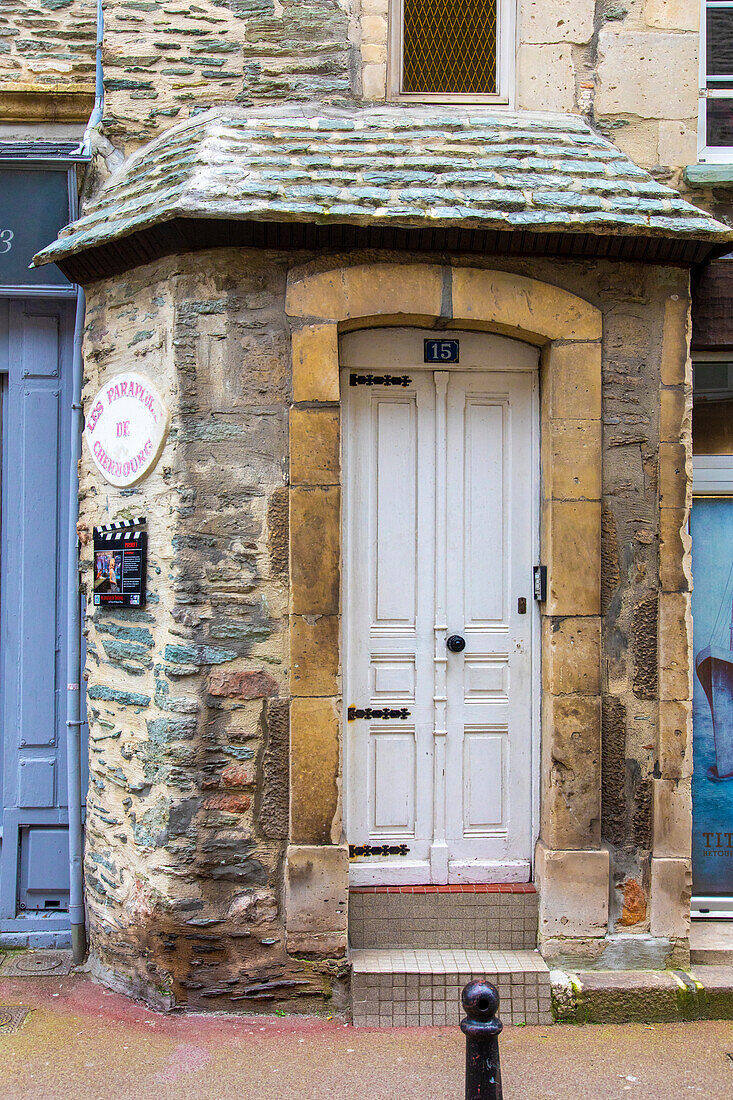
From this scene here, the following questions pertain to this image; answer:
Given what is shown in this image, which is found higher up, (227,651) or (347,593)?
(347,593)

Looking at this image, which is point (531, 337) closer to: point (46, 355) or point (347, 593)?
point (347, 593)

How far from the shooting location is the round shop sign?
407cm

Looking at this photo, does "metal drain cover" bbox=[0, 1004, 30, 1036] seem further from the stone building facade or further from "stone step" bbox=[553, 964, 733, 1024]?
"stone step" bbox=[553, 964, 733, 1024]

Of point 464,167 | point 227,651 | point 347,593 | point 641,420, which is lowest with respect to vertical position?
point 227,651

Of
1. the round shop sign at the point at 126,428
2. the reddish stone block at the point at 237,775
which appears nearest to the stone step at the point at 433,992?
the reddish stone block at the point at 237,775

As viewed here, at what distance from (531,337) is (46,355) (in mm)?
2597

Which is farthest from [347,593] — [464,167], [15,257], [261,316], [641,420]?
[15,257]

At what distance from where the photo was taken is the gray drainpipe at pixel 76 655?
14.6 feet

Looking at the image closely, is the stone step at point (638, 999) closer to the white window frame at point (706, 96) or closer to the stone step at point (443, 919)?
the stone step at point (443, 919)

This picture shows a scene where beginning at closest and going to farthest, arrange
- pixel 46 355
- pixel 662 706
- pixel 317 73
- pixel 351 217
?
pixel 351 217 < pixel 662 706 < pixel 317 73 < pixel 46 355

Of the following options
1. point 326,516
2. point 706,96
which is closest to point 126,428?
point 326,516

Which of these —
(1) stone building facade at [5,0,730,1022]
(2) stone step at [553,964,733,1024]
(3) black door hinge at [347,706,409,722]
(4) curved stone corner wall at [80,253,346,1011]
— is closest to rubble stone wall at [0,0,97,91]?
(1) stone building facade at [5,0,730,1022]

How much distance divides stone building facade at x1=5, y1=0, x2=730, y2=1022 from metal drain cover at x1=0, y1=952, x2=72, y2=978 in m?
0.31

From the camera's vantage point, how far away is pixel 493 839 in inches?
168
